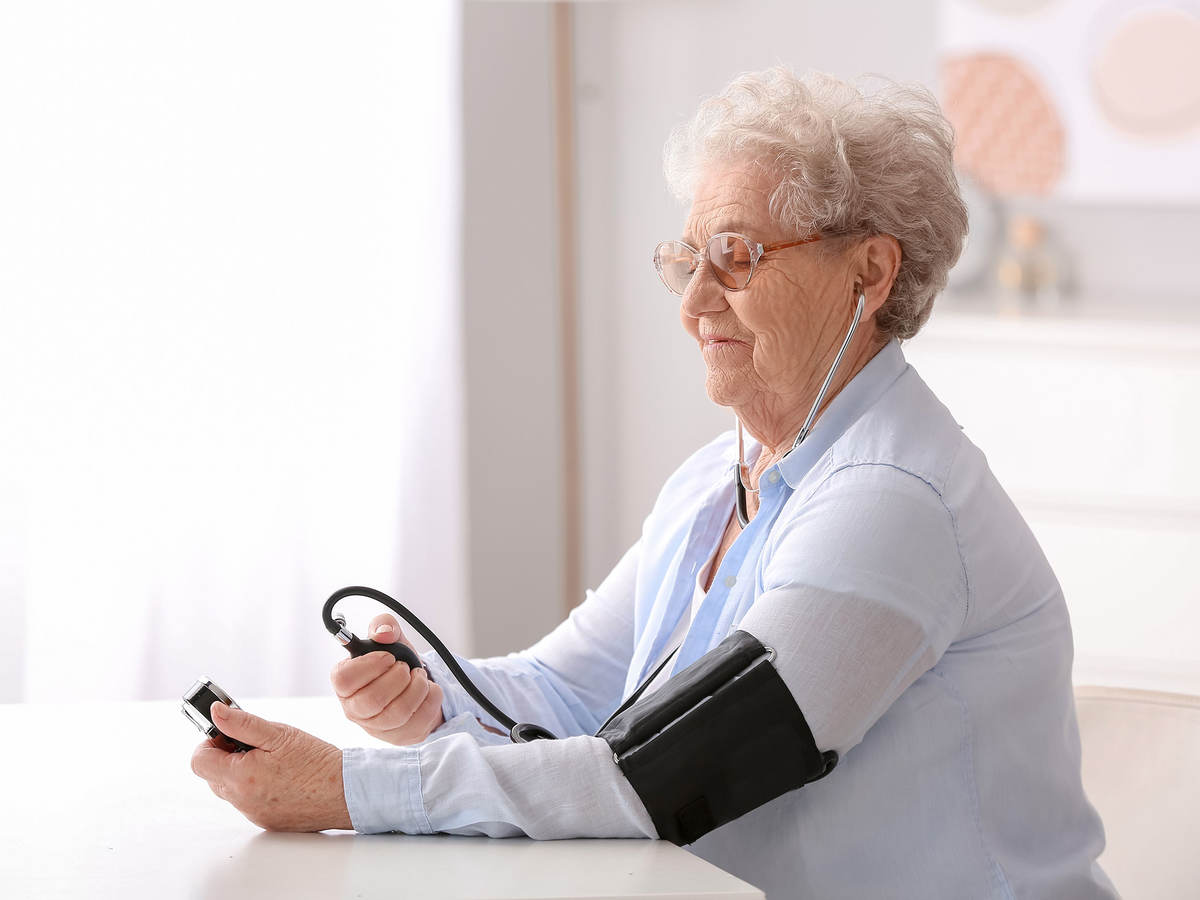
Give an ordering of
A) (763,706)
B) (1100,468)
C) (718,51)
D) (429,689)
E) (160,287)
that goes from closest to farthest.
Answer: (763,706)
(429,689)
(160,287)
(1100,468)
(718,51)

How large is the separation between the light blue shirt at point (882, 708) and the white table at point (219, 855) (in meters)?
0.04

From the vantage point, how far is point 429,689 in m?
1.55

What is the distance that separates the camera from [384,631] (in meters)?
1.55

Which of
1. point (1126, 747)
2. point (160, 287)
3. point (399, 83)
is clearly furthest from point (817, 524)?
point (399, 83)

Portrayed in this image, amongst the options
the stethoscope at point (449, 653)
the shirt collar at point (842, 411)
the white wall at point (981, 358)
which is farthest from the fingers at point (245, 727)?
the white wall at point (981, 358)

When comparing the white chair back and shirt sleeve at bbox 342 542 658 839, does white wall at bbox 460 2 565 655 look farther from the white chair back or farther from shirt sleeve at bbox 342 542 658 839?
shirt sleeve at bbox 342 542 658 839

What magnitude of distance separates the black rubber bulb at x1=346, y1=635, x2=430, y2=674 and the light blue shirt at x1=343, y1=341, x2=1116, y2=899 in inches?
10.0

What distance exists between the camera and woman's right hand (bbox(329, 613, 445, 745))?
1498 mm

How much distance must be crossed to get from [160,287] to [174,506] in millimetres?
424

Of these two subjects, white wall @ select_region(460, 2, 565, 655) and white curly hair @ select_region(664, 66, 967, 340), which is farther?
white wall @ select_region(460, 2, 565, 655)

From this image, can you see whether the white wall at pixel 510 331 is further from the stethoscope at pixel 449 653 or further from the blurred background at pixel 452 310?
the stethoscope at pixel 449 653

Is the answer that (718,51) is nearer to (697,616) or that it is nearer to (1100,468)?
(1100,468)

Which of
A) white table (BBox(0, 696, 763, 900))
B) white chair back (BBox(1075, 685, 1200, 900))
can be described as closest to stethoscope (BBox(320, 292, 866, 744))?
white table (BBox(0, 696, 763, 900))

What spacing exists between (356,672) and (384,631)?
0.07 m
